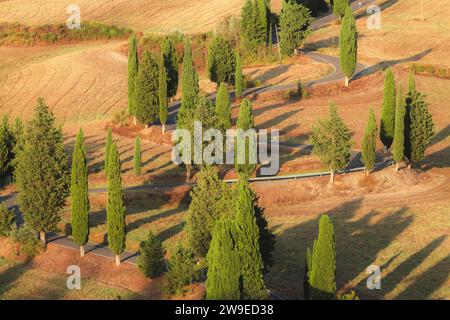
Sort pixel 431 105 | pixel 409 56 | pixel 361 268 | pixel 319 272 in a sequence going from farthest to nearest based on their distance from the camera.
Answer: pixel 409 56
pixel 431 105
pixel 361 268
pixel 319 272

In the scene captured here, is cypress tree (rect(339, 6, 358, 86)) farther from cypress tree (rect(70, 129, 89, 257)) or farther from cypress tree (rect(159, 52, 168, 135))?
cypress tree (rect(70, 129, 89, 257))

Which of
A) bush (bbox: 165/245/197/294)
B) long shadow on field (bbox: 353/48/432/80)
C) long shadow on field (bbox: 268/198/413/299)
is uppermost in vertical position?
bush (bbox: 165/245/197/294)

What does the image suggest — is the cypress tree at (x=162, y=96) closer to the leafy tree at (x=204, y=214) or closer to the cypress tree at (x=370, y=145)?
the cypress tree at (x=370, y=145)

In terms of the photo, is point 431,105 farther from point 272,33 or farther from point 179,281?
point 179,281

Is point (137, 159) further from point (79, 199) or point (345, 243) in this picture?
point (345, 243)

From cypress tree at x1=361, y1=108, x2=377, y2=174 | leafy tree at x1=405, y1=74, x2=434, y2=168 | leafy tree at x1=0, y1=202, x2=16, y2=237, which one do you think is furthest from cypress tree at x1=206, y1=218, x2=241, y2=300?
leafy tree at x1=405, y1=74, x2=434, y2=168

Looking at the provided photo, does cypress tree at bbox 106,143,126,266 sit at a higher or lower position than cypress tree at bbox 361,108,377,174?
higher

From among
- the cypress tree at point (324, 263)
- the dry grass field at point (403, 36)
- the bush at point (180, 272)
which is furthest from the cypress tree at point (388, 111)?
the dry grass field at point (403, 36)
